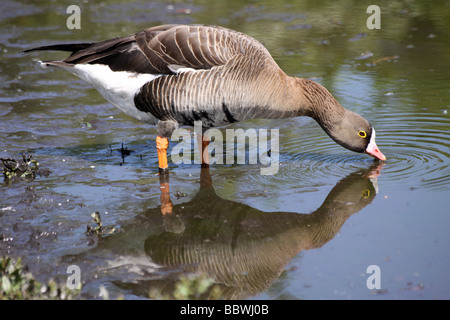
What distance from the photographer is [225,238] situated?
4785 millimetres

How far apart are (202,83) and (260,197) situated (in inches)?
49.3

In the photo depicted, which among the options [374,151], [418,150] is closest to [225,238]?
[374,151]

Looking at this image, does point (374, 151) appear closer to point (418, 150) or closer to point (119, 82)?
point (418, 150)

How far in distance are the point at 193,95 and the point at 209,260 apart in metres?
Answer: 1.97

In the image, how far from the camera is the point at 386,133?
22.8ft

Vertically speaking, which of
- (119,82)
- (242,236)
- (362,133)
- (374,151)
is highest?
(119,82)

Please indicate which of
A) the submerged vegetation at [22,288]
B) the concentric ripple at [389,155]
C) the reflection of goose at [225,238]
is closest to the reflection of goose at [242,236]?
the reflection of goose at [225,238]

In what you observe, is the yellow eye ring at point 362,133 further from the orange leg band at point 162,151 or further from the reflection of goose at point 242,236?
the orange leg band at point 162,151

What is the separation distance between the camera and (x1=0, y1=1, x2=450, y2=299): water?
4258 mm

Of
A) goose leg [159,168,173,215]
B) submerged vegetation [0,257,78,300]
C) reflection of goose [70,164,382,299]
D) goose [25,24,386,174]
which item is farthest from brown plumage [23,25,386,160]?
submerged vegetation [0,257,78,300]

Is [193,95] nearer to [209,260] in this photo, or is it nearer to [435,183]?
[209,260]

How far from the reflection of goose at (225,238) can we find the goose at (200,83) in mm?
831

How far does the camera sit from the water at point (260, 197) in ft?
14.0
